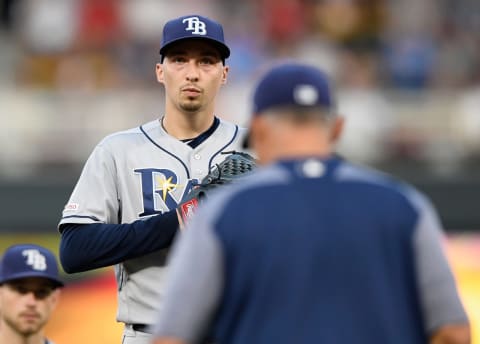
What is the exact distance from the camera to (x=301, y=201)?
259 cm

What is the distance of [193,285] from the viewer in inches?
101

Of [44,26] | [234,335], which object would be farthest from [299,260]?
[44,26]

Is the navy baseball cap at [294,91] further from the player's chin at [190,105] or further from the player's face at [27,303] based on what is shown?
the player's face at [27,303]

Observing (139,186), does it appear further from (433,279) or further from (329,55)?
(329,55)

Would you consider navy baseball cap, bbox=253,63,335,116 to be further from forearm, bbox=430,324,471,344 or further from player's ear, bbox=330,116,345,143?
forearm, bbox=430,324,471,344

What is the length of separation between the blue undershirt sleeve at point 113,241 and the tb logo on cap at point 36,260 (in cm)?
148

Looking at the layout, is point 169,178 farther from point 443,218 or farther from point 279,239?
point 443,218

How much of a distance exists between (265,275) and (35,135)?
9029mm

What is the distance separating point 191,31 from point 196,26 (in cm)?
3

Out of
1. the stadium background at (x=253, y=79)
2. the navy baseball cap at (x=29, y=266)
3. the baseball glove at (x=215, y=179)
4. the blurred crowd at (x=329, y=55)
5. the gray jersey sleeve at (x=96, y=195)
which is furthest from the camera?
the blurred crowd at (x=329, y=55)

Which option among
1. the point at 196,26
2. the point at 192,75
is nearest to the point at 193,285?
the point at 192,75

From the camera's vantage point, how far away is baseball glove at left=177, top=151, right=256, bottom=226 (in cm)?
383

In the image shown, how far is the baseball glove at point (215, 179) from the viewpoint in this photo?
383cm

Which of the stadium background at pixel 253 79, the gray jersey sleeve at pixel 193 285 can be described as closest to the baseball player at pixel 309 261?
the gray jersey sleeve at pixel 193 285
